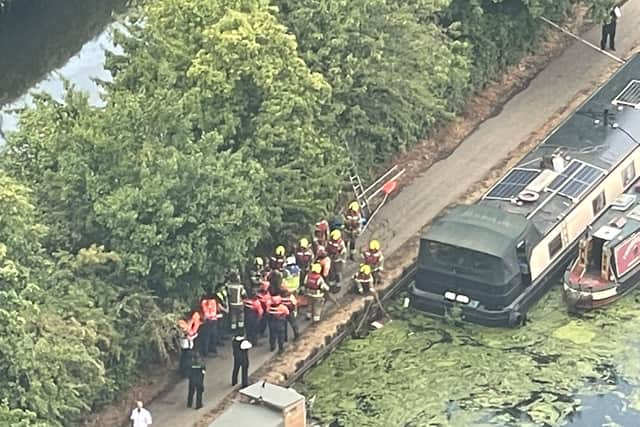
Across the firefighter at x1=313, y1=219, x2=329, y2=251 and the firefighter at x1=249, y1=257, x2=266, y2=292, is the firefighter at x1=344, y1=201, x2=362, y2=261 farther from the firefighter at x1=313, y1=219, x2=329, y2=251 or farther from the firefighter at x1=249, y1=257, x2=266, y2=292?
the firefighter at x1=249, y1=257, x2=266, y2=292

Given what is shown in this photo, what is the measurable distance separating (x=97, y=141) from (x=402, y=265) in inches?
308

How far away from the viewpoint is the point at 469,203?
37.1 metres

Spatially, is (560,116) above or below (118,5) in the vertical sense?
below

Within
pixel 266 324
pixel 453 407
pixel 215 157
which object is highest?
pixel 215 157

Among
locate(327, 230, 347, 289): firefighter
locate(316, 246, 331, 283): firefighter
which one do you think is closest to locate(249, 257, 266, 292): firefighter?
locate(316, 246, 331, 283): firefighter

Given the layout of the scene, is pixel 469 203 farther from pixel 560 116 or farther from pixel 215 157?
pixel 215 157

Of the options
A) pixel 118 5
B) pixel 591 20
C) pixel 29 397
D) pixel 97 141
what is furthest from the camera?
pixel 118 5

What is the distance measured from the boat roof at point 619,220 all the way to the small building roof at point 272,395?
819 centimetres

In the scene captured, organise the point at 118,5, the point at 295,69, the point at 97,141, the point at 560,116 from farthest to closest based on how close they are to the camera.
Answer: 1. the point at 118,5
2. the point at 560,116
3. the point at 295,69
4. the point at 97,141

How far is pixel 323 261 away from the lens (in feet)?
108

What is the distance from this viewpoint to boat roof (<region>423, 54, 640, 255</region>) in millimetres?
32875

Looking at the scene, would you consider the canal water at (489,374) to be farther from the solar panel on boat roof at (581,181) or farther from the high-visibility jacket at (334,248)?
the solar panel on boat roof at (581,181)

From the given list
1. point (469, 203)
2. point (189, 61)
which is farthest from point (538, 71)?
point (189, 61)

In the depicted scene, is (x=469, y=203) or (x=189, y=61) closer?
(x=189, y=61)
